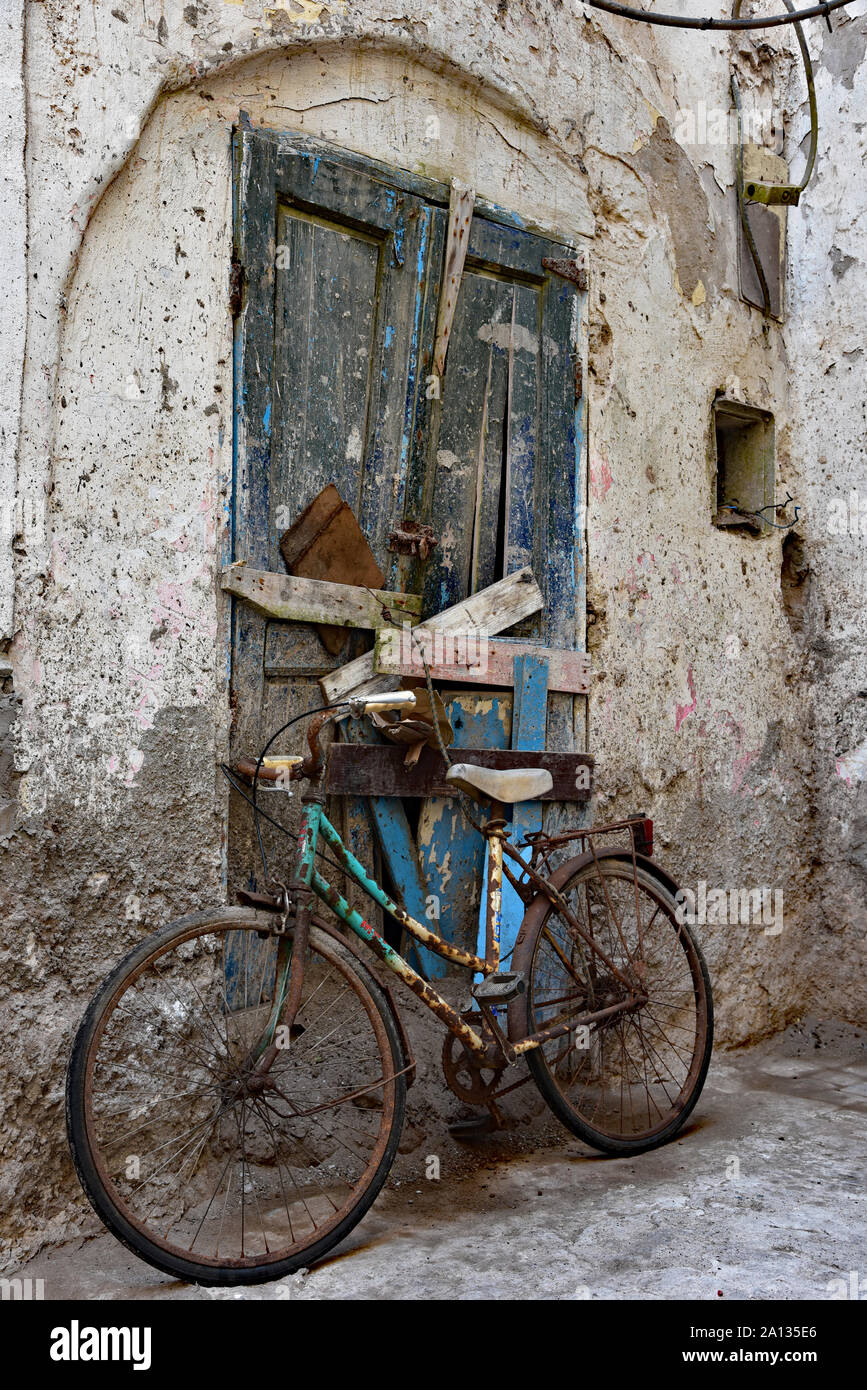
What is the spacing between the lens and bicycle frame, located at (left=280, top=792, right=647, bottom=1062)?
8.88ft

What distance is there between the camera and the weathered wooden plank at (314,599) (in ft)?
10.1

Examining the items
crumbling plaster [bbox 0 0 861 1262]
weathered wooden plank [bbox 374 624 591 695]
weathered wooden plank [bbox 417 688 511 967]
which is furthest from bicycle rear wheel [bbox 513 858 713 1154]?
weathered wooden plank [bbox 374 624 591 695]

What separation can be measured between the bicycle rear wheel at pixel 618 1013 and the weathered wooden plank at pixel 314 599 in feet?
3.48

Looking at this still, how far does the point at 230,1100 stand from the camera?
2.57 metres

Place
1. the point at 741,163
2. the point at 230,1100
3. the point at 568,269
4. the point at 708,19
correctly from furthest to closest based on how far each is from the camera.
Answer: the point at 741,163 < the point at 568,269 < the point at 708,19 < the point at 230,1100

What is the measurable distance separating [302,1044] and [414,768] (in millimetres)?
902

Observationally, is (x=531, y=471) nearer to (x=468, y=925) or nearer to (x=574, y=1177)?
(x=468, y=925)

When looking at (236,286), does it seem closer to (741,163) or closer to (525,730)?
(525,730)

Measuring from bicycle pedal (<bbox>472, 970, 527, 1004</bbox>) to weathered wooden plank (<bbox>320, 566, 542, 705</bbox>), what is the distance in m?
0.97

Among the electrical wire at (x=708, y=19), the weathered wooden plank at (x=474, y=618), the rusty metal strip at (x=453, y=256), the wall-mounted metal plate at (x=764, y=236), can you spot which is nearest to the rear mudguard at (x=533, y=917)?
the weathered wooden plank at (x=474, y=618)

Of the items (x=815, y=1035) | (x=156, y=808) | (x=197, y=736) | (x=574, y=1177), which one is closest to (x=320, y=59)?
(x=197, y=736)

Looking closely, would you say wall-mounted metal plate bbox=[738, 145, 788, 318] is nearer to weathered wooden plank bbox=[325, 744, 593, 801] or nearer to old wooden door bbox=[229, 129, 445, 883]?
old wooden door bbox=[229, 129, 445, 883]

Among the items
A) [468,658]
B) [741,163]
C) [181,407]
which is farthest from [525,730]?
[741,163]

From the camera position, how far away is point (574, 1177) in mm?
3199
